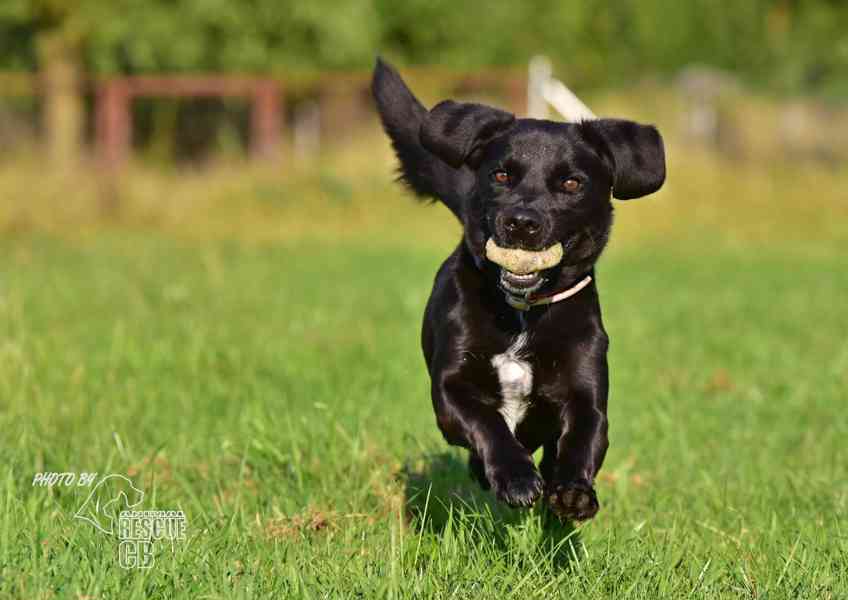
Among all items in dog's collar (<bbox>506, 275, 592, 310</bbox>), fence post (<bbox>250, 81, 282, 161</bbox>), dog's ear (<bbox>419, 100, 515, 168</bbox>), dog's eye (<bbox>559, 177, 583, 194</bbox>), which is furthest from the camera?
fence post (<bbox>250, 81, 282, 161</bbox>)

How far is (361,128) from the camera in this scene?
67.7 ft

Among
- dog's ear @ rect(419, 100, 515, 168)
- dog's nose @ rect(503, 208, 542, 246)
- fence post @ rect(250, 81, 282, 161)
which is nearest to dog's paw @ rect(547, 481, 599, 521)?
dog's nose @ rect(503, 208, 542, 246)

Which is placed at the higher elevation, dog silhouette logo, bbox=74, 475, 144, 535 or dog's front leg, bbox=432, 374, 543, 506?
dog's front leg, bbox=432, 374, 543, 506

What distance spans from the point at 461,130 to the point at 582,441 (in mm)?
1085

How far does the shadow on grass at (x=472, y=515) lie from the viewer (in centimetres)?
368

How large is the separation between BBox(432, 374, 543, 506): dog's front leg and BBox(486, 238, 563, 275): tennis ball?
1.25 feet

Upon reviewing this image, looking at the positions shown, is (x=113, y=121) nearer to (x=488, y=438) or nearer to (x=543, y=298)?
(x=543, y=298)

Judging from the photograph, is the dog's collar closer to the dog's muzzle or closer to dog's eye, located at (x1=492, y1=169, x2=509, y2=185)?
the dog's muzzle

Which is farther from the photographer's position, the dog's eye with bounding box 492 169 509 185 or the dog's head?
the dog's eye with bounding box 492 169 509 185

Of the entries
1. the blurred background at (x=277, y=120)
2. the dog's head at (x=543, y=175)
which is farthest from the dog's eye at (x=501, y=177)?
the blurred background at (x=277, y=120)

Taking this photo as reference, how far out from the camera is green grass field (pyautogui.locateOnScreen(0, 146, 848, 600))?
3398 millimetres

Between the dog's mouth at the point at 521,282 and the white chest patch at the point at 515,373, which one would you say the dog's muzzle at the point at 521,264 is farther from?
the white chest patch at the point at 515,373

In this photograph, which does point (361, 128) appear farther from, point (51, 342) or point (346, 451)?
point (346, 451)

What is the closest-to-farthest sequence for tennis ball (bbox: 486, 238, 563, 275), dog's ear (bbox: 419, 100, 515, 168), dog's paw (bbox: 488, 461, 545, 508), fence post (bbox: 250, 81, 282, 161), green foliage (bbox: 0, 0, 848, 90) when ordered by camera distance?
dog's paw (bbox: 488, 461, 545, 508)
tennis ball (bbox: 486, 238, 563, 275)
dog's ear (bbox: 419, 100, 515, 168)
fence post (bbox: 250, 81, 282, 161)
green foliage (bbox: 0, 0, 848, 90)
